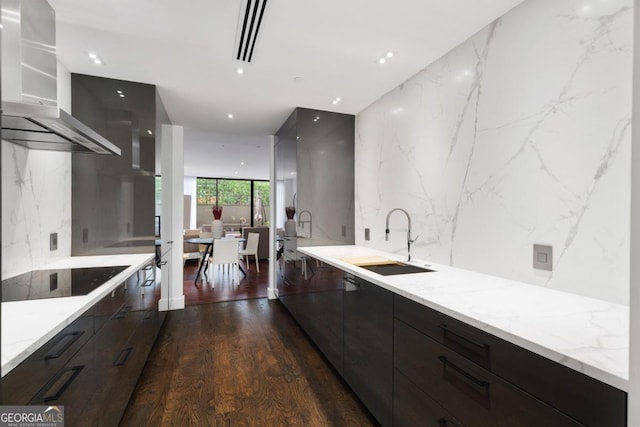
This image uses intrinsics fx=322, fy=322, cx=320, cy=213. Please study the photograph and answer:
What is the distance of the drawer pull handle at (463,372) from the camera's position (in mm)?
1157

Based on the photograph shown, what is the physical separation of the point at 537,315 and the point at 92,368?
1.85m

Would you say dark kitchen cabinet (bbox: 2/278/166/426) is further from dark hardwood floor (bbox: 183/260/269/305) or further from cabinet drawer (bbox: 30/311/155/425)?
dark hardwood floor (bbox: 183/260/269/305)

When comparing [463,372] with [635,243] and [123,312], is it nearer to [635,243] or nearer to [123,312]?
[635,243]

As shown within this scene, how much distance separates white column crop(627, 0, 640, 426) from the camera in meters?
0.76

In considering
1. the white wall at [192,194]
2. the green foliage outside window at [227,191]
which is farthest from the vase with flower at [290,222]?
the white wall at [192,194]

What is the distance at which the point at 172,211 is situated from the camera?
3.69 metres

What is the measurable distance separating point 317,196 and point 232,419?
2141 millimetres

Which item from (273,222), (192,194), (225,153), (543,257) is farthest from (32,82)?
(192,194)

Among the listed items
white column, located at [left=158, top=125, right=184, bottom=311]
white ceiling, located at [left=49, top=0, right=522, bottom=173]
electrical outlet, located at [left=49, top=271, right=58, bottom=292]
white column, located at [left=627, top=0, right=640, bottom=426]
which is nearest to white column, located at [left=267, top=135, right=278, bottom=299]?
white column, located at [left=158, top=125, right=184, bottom=311]

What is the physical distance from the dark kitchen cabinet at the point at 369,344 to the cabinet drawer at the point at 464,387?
0.12 meters

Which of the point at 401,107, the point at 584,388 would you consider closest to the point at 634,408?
the point at 584,388

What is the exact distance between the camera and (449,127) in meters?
2.21

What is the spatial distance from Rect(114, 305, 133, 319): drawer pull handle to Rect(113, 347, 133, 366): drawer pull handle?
193mm

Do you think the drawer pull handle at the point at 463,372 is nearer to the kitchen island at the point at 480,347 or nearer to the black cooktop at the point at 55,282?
the kitchen island at the point at 480,347
